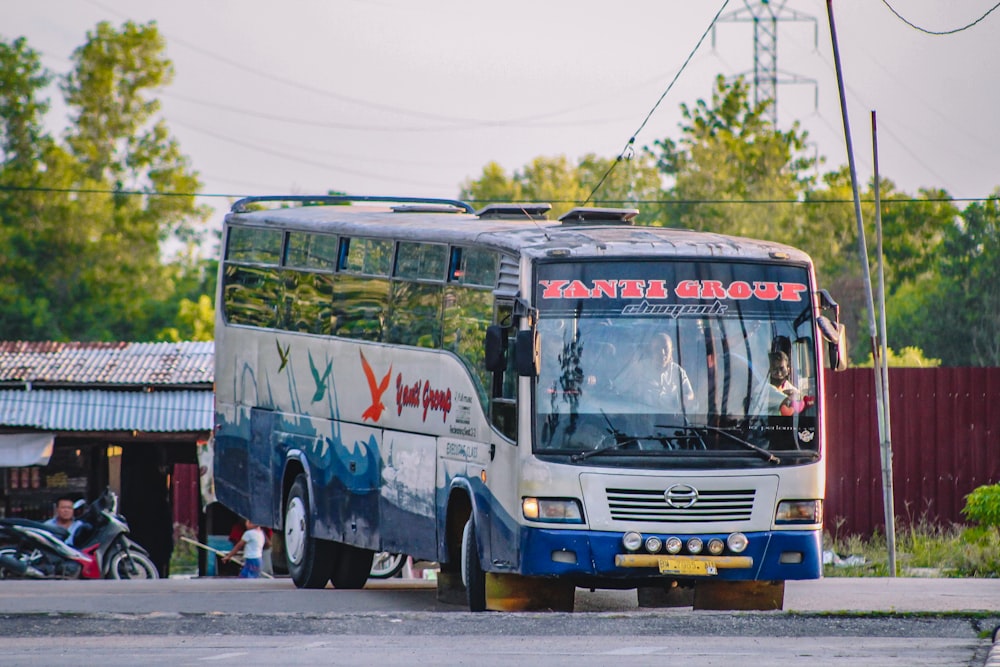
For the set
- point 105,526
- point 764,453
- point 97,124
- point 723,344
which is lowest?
point 105,526

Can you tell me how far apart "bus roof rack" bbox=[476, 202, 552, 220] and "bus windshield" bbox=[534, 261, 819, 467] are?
93.7 inches

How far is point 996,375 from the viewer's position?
2344cm

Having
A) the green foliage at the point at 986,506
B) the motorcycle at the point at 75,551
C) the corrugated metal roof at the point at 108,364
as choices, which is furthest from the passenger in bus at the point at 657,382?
the corrugated metal roof at the point at 108,364

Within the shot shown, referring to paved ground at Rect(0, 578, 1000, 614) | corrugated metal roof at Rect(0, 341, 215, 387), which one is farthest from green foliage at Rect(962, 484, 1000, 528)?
corrugated metal roof at Rect(0, 341, 215, 387)

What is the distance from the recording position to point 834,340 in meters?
12.9

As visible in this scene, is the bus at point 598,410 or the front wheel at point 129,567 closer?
the bus at point 598,410

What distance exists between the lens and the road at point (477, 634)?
9891 millimetres

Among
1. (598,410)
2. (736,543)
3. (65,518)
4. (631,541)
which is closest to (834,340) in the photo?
(736,543)

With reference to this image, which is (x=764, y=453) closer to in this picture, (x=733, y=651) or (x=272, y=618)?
(x=733, y=651)

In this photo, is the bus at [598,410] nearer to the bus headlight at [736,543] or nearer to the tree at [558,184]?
the bus headlight at [736,543]

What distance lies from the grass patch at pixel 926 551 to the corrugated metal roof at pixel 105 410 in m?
10.9

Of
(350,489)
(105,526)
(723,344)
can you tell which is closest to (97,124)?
(105,526)

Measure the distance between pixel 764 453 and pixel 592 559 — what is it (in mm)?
1500

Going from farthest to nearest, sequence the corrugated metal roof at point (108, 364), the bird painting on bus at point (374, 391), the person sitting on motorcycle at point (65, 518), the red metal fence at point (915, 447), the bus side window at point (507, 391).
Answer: the corrugated metal roof at point (108, 364), the red metal fence at point (915, 447), the person sitting on motorcycle at point (65, 518), the bird painting on bus at point (374, 391), the bus side window at point (507, 391)
